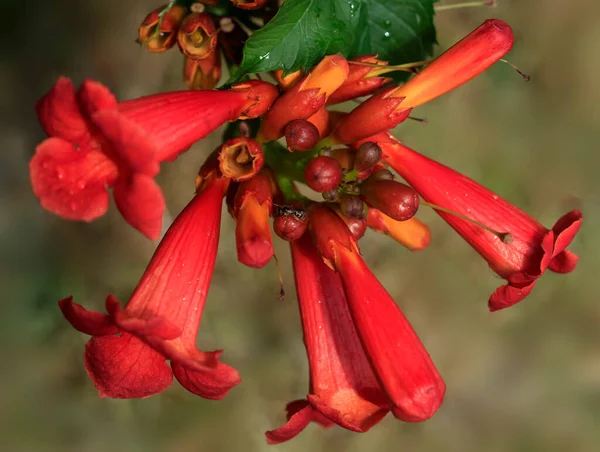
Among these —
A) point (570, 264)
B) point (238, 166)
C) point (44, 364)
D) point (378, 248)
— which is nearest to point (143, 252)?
point (44, 364)

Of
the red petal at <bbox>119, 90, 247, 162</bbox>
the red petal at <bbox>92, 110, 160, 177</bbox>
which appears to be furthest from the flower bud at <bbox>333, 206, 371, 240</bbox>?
the red petal at <bbox>92, 110, 160, 177</bbox>

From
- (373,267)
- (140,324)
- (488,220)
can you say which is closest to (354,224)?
(488,220)

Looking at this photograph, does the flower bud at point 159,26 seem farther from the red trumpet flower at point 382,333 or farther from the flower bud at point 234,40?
the red trumpet flower at point 382,333

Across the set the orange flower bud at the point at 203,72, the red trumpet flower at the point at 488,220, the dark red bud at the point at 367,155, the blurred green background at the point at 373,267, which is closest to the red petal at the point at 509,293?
the red trumpet flower at the point at 488,220

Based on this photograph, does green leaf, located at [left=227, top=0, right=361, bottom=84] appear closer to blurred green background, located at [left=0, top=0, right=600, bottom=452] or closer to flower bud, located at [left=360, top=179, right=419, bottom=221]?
flower bud, located at [left=360, top=179, right=419, bottom=221]

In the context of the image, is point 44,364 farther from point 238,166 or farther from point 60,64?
point 238,166

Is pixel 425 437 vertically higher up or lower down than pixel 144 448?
lower down

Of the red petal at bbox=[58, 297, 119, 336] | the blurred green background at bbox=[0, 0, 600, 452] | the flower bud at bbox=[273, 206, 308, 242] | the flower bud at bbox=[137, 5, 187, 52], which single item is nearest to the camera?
the red petal at bbox=[58, 297, 119, 336]
